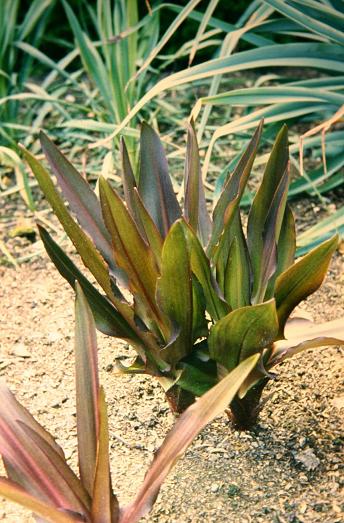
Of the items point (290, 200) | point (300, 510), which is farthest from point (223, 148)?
point (300, 510)

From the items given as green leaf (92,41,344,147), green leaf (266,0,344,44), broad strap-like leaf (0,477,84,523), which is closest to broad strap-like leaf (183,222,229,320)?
broad strap-like leaf (0,477,84,523)

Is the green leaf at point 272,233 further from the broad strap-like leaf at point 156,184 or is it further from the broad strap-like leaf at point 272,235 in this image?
the broad strap-like leaf at point 156,184

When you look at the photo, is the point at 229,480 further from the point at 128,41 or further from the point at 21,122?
the point at 21,122

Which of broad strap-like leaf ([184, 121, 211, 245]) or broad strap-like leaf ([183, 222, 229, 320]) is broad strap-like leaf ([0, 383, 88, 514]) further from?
broad strap-like leaf ([184, 121, 211, 245])

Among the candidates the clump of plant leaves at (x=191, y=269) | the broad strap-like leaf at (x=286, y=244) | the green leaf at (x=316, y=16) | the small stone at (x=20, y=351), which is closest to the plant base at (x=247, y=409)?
the clump of plant leaves at (x=191, y=269)

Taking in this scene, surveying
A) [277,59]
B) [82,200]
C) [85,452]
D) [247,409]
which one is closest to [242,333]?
[247,409]

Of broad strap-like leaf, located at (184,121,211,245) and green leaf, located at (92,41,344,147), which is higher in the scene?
green leaf, located at (92,41,344,147)
